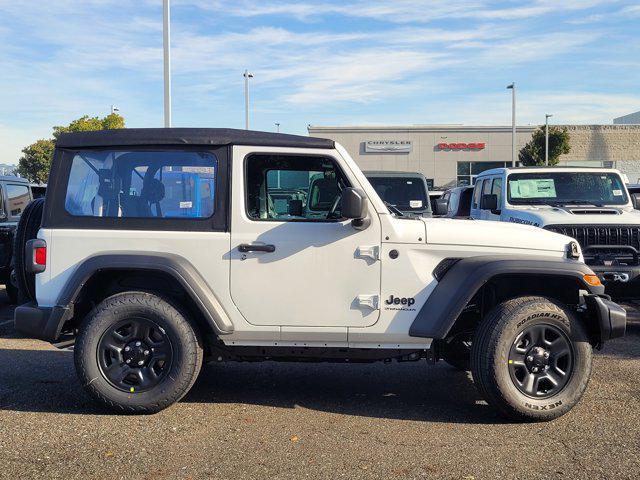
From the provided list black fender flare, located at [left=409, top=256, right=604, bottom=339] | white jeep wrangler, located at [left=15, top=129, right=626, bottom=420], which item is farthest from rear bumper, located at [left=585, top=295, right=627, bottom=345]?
black fender flare, located at [left=409, top=256, right=604, bottom=339]

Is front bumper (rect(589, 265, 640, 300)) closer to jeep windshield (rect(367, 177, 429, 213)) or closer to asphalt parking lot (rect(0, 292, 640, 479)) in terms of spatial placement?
asphalt parking lot (rect(0, 292, 640, 479))

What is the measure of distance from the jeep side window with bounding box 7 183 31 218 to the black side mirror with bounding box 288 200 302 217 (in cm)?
698

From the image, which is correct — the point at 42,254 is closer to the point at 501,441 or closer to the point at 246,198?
the point at 246,198

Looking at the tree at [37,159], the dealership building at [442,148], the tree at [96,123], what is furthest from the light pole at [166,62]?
the tree at [37,159]

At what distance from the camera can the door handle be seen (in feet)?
16.3

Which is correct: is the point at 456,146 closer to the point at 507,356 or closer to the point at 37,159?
the point at 37,159

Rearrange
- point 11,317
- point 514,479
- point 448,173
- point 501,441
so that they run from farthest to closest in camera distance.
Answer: point 448,173, point 11,317, point 501,441, point 514,479

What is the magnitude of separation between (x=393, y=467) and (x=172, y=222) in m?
2.30

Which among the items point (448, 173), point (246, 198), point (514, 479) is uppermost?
point (448, 173)

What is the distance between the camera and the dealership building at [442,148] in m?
41.4

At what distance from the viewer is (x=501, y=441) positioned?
457 cm

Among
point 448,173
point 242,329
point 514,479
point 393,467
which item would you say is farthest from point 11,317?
point 448,173

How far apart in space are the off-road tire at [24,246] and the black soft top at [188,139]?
81cm

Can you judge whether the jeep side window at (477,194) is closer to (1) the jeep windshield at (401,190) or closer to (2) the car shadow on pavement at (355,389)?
(1) the jeep windshield at (401,190)
